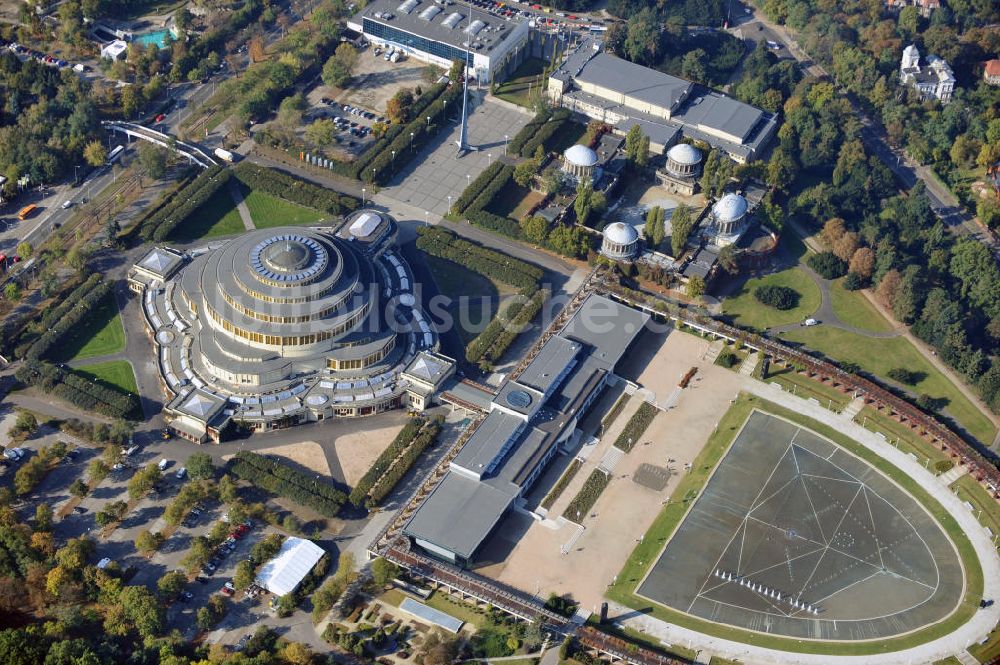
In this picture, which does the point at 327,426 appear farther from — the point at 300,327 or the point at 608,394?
the point at 608,394

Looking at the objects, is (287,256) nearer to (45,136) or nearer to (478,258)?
Answer: (478,258)

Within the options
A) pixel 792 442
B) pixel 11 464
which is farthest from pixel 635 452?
pixel 11 464

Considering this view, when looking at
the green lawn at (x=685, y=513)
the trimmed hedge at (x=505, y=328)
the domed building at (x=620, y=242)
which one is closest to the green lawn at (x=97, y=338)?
the trimmed hedge at (x=505, y=328)

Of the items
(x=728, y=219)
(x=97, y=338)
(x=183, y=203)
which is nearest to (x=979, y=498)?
(x=728, y=219)

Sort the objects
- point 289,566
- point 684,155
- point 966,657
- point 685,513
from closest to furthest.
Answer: point 966,657, point 289,566, point 685,513, point 684,155

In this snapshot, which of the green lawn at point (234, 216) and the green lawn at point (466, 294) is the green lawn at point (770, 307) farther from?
the green lawn at point (234, 216)

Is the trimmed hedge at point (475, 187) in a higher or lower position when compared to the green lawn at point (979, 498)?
higher

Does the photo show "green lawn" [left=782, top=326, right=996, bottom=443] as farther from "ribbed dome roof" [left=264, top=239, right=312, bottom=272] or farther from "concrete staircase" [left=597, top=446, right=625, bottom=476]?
"ribbed dome roof" [left=264, top=239, right=312, bottom=272]
